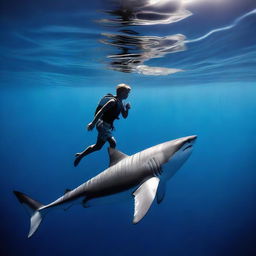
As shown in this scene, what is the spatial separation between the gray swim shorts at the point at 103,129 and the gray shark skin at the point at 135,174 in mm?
1783

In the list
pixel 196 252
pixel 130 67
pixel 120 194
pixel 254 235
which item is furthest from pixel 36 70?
pixel 254 235

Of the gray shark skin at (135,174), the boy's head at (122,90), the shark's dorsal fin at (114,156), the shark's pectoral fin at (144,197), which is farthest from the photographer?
the boy's head at (122,90)

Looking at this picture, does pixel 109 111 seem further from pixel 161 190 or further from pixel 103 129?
pixel 161 190

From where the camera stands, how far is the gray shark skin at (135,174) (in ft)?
18.1

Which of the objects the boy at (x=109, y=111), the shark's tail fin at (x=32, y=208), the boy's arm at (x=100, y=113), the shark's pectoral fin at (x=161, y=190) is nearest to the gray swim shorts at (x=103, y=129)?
the boy at (x=109, y=111)

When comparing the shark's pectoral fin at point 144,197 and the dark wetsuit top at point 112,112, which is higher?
the dark wetsuit top at point 112,112

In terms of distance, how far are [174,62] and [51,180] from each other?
25806 millimetres

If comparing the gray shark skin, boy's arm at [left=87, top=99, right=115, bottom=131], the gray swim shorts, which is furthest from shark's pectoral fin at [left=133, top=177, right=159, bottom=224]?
the gray swim shorts

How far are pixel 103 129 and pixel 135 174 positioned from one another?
268 centimetres

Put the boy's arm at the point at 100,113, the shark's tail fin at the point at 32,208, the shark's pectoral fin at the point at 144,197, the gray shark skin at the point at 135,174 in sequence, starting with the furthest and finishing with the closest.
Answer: the shark's tail fin at the point at 32,208 < the boy's arm at the point at 100,113 < the gray shark skin at the point at 135,174 < the shark's pectoral fin at the point at 144,197

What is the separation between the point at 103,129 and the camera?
Answer: 795cm

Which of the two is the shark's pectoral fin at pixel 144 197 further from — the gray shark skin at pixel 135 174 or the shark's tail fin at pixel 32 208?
the shark's tail fin at pixel 32 208

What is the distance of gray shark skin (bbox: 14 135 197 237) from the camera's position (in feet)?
18.1

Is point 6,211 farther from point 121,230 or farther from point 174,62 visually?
point 174,62
